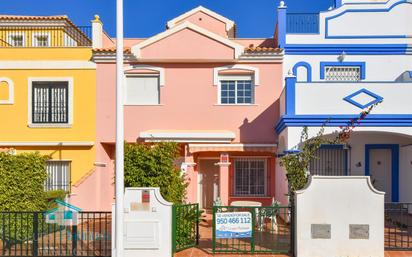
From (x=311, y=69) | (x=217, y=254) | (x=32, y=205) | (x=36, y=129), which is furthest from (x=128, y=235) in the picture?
(x=311, y=69)

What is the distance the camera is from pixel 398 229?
1212cm

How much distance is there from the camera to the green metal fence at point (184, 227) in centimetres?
969

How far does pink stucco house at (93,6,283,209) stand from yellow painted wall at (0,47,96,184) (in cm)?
46

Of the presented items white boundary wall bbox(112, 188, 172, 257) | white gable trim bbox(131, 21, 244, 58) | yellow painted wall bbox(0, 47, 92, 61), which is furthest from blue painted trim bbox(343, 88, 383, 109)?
yellow painted wall bbox(0, 47, 92, 61)

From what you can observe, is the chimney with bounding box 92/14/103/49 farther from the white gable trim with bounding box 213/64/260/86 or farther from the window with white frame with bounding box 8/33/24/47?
the window with white frame with bounding box 8/33/24/47

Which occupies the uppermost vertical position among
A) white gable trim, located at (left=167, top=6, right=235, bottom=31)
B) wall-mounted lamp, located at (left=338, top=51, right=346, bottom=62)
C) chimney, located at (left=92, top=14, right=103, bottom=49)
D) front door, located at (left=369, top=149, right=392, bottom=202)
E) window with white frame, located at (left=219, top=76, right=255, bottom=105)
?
white gable trim, located at (left=167, top=6, right=235, bottom=31)

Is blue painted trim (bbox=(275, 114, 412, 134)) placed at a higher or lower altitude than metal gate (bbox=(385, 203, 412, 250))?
higher

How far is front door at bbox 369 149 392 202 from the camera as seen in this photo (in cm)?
1602

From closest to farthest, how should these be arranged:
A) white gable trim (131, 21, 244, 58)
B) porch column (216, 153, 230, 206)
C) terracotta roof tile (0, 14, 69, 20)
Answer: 1. porch column (216, 153, 230, 206)
2. white gable trim (131, 21, 244, 58)
3. terracotta roof tile (0, 14, 69, 20)

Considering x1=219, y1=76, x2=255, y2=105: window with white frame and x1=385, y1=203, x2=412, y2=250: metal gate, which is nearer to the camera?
x1=385, y1=203, x2=412, y2=250: metal gate

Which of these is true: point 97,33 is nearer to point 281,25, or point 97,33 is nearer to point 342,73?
point 281,25

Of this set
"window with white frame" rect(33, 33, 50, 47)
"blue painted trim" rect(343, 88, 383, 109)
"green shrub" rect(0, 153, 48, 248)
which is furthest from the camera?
"window with white frame" rect(33, 33, 50, 47)

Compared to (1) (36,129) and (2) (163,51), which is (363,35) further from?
(1) (36,129)

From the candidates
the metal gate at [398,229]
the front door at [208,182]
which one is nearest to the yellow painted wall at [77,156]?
the front door at [208,182]
